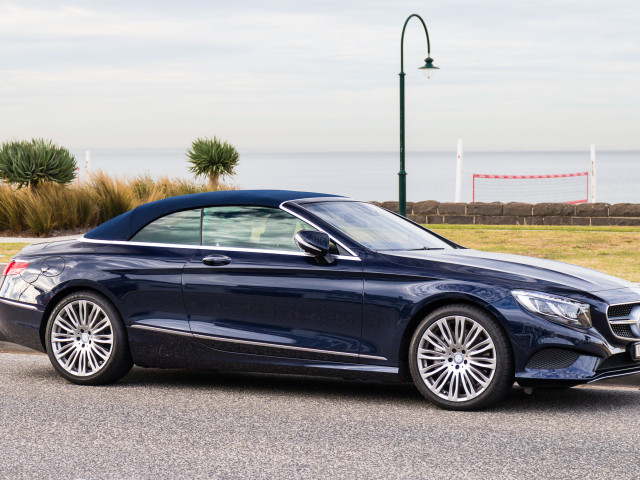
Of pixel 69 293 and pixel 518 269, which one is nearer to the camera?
pixel 518 269

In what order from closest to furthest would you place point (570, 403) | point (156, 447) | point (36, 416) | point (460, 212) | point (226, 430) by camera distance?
point (156, 447) → point (226, 430) → point (36, 416) → point (570, 403) → point (460, 212)

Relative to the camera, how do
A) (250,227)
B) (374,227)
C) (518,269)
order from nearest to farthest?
(518,269), (250,227), (374,227)

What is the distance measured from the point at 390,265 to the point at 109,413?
2.06 m

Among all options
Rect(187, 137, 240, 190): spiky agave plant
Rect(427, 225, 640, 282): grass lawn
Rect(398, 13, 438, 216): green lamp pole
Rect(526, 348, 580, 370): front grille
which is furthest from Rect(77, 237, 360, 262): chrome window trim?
Rect(187, 137, 240, 190): spiky agave plant

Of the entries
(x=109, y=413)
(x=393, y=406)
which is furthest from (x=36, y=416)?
(x=393, y=406)

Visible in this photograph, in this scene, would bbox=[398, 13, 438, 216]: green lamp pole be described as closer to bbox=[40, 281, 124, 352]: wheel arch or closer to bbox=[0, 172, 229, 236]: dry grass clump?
bbox=[0, 172, 229, 236]: dry grass clump

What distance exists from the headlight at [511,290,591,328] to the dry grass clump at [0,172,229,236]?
17.3 meters

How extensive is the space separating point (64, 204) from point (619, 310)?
17801 millimetres

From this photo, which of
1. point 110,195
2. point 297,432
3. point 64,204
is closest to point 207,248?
point 297,432

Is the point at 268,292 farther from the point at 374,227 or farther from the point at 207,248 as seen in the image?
the point at 374,227

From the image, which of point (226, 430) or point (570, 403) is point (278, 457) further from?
point (570, 403)

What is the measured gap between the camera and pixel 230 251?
277 inches

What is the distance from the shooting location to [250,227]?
280 inches

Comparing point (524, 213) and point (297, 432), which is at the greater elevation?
point (524, 213)
